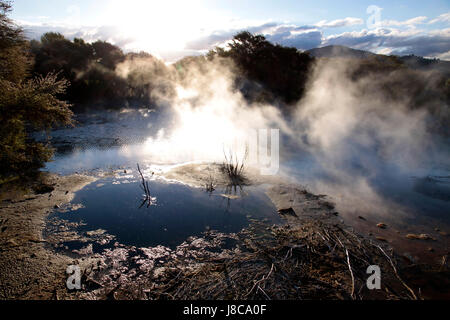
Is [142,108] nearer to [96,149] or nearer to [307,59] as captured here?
[96,149]

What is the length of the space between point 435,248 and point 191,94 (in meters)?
17.0

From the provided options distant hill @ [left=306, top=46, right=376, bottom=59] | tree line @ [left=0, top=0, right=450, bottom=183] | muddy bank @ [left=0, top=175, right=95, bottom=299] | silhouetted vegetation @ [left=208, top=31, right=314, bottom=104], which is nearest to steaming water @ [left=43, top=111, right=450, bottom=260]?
muddy bank @ [left=0, top=175, right=95, bottom=299]

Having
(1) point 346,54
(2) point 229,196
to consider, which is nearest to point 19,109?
(2) point 229,196

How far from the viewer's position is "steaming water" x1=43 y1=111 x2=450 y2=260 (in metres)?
4.39

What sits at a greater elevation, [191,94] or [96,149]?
[191,94]

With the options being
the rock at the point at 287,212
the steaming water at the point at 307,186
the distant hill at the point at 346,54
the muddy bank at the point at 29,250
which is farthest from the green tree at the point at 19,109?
the distant hill at the point at 346,54

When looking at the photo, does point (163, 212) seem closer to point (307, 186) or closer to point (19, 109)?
point (307, 186)

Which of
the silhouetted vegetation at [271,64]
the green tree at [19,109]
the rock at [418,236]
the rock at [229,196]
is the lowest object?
the rock at [418,236]

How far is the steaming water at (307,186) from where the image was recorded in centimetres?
439

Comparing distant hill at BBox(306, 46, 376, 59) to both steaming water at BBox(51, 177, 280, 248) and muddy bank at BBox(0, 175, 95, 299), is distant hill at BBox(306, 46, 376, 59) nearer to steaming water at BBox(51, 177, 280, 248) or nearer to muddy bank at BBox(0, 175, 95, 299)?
steaming water at BBox(51, 177, 280, 248)

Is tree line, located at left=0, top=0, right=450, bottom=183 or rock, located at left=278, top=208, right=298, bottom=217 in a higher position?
tree line, located at left=0, top=0, right=450, bottom=183

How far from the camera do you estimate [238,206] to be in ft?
16.8

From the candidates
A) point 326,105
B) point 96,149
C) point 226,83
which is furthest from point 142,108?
point 326,105

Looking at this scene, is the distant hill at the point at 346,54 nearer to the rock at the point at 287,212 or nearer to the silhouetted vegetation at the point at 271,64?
the silhouetted vegetation at the point at 271,64
